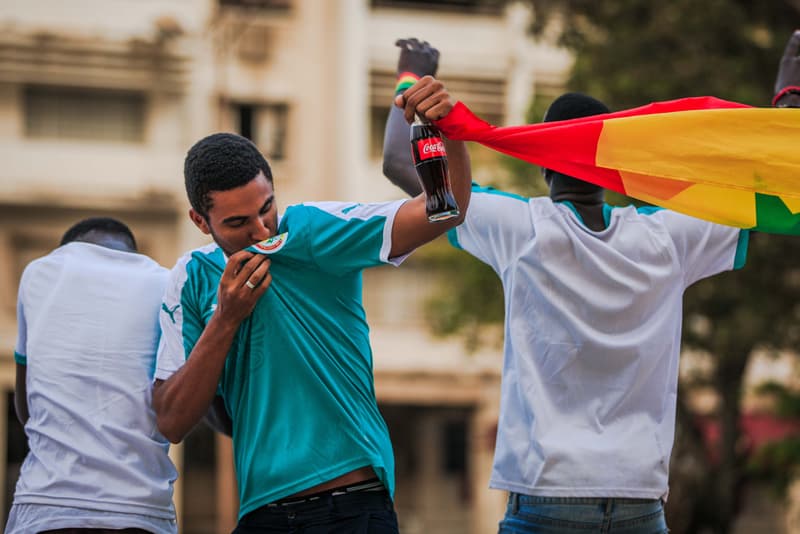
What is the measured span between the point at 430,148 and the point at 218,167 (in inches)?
25.4

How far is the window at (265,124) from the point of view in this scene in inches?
958

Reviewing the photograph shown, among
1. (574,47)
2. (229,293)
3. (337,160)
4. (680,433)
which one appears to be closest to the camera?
(229,293)

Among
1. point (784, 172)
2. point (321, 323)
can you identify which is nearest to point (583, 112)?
point (784, 172)

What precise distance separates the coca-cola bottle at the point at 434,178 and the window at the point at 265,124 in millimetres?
21013

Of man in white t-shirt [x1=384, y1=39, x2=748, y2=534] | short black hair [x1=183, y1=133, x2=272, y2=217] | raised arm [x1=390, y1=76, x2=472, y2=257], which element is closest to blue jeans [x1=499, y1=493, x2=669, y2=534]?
man in white t-shirt [x1=384, y1=39, x2=748, y2=534]

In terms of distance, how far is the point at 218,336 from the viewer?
11.8ft

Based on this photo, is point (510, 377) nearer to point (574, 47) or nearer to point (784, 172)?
point (784, 172)

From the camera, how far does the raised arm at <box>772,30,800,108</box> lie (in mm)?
4410

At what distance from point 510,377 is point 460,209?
0.63m

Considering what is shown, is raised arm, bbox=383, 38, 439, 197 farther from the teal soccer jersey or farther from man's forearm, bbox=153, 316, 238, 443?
man's forearm, bbox=153, 316, 238, 443

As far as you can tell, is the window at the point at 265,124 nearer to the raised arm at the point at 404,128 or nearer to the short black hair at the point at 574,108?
the short black hair at the point at 574,108

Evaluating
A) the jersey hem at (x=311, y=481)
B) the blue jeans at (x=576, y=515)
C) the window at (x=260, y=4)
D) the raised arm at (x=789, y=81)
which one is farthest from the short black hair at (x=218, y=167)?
the window at (x=260, y=4)

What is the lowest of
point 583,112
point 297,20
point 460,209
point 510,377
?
point 510,377

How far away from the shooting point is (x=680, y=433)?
14977 mm
